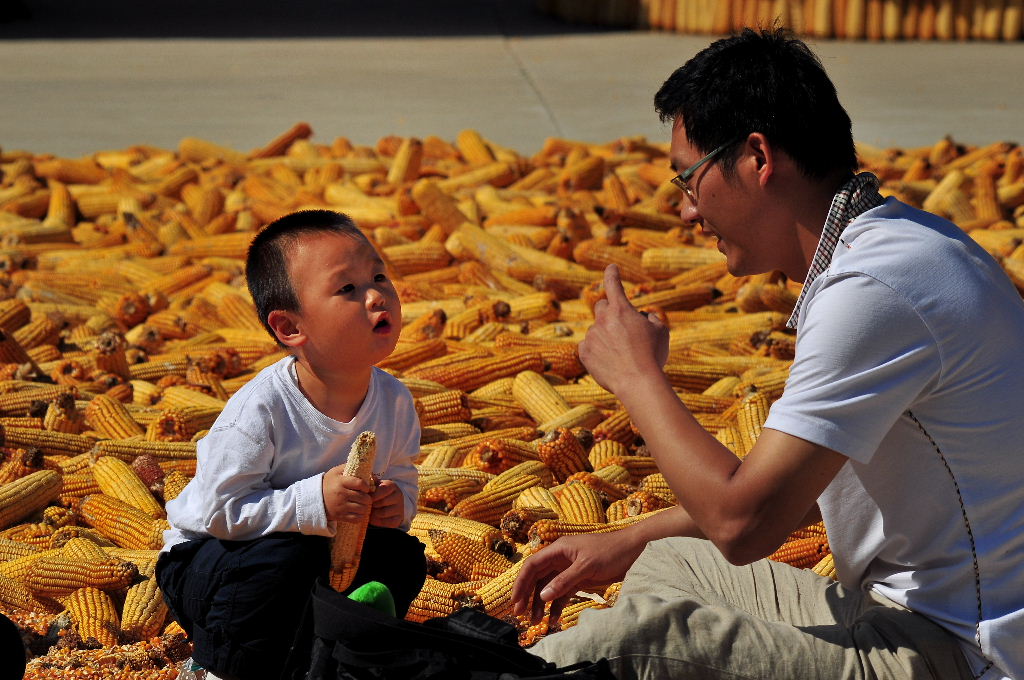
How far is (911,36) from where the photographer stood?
41.9 ft

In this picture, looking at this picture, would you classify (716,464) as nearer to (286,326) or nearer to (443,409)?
(286,326)

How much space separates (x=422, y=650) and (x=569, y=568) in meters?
0.56

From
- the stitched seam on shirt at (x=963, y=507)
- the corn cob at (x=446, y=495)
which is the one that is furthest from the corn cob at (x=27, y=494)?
the stitched seam on shirt at (x=963, y=507)

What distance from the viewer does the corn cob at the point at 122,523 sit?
3.15 m

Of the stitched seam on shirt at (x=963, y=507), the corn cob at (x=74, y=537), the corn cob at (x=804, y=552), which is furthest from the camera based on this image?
the corn cob at (x=74, y=537)

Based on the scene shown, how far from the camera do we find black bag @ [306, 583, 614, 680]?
172 centimetres

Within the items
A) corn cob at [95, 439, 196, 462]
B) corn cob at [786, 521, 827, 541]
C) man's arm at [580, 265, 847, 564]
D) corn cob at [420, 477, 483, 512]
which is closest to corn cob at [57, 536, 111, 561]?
corn cob at [95, 439, 196, 462]

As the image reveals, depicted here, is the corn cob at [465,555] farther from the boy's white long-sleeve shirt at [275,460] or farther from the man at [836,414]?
the man at [836,414]

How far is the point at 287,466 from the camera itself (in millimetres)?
2189

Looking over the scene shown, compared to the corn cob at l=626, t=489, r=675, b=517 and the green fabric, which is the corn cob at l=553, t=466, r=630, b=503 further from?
the green fabric

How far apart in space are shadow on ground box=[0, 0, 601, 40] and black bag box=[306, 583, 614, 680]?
12152 mm

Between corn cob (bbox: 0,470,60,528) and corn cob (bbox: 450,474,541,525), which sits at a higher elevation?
corn cob (bbox: 0,470,60,528)

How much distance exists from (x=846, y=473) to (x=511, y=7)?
14050 mm

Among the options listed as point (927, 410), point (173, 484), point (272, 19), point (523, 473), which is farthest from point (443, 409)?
point (272, 19)
